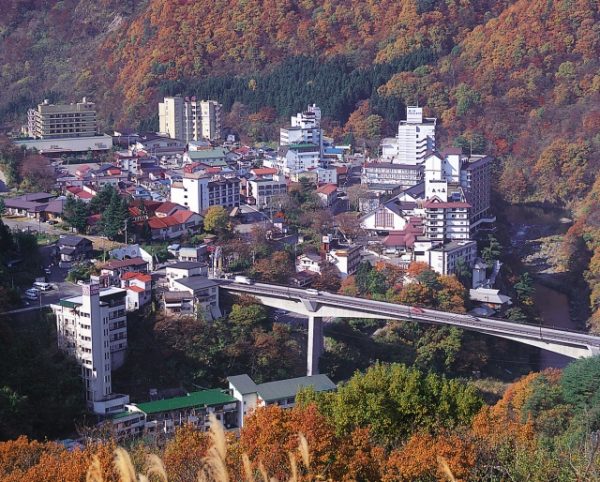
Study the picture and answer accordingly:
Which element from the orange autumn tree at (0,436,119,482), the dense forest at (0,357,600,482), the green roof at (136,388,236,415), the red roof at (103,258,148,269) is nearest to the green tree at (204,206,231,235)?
the red roof at (103,258,148,269)

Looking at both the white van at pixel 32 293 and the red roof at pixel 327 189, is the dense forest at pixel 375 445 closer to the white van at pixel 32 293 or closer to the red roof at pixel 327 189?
the white van at pixel 32 293

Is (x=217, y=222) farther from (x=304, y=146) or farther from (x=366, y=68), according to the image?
(x=366, y=68)

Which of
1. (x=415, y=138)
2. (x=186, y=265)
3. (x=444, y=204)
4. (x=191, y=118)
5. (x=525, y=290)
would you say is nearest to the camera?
(x=186, y=265)

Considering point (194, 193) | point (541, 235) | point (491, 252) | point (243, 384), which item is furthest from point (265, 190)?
point (243, 384)

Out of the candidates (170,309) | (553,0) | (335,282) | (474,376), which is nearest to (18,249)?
(170,309)

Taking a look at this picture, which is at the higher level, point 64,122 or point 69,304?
point 64,122

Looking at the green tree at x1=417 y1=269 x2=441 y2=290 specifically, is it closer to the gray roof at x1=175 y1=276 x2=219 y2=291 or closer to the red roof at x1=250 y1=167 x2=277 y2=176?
the gray roof at x1=175 y1=276 x2=219 y2=291
